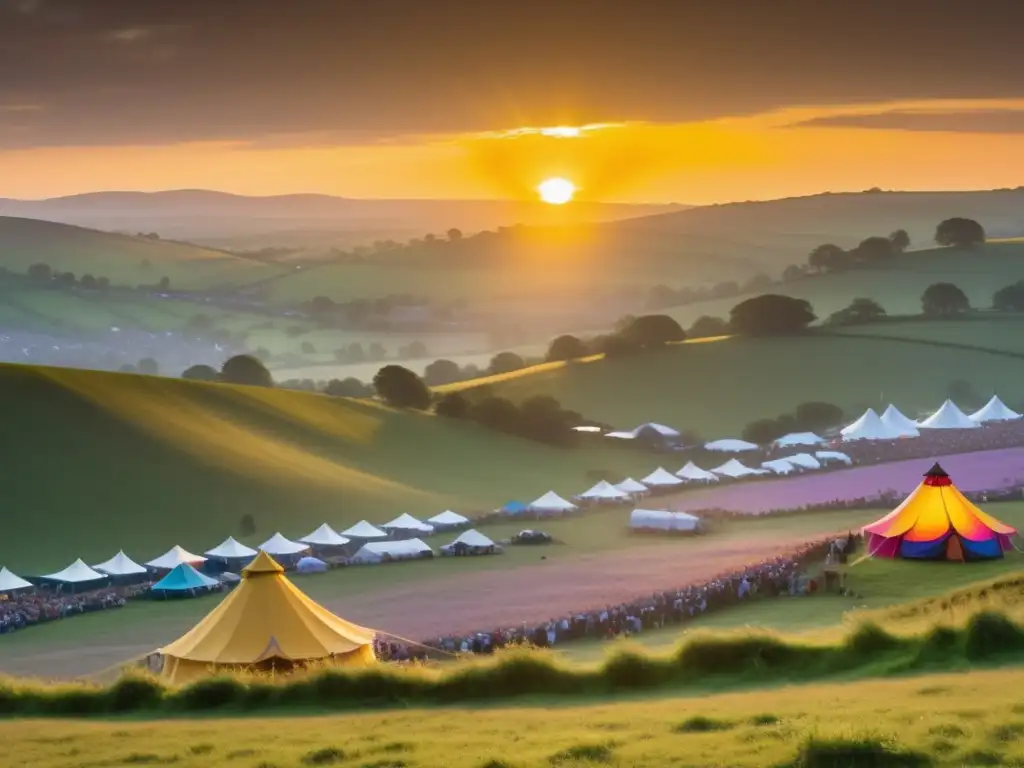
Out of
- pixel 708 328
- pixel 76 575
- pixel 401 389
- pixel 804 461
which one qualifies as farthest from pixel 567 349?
pixel 76 575

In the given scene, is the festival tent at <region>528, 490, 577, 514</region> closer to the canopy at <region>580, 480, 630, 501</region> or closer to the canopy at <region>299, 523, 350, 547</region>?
the canopy at <region>580, 480, 630, 501</region>

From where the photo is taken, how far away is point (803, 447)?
80.6 meters

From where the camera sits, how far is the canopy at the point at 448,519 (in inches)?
2504

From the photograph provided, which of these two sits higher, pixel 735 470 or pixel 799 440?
pixel 799 440

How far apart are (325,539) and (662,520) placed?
1303cm

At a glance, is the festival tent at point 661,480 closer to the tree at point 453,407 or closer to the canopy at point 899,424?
the canopy at point 899,424

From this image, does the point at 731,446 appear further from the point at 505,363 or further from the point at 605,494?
the point at 505,363

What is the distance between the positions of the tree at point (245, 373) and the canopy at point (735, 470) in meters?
52.7

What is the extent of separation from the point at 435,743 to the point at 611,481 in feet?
212

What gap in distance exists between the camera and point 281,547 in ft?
182

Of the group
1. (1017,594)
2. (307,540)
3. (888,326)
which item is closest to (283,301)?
(888,326)

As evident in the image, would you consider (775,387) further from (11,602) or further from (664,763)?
(664,763)

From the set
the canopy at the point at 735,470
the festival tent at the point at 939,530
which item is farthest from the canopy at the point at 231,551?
the canopy at the point at 735,470

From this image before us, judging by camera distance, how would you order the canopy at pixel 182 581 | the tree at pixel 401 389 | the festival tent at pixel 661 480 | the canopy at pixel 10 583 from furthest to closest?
the tree at pixel 401 389
the festival tent at pixel 661 480
the canopy at pixel 10 583
the canopy at pixel 182 581
